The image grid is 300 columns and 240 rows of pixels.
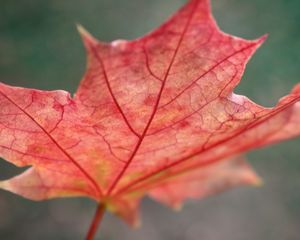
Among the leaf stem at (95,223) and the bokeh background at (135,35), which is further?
the bokeh background at (135,35)

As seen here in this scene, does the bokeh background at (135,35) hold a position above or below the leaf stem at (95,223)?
above

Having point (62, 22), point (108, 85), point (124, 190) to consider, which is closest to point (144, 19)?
point (62, 22)

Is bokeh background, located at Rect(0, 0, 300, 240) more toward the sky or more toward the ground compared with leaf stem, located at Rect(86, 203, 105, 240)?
more toward the sky

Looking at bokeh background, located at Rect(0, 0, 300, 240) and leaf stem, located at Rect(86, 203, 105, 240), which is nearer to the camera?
leaf stem, located at Rect(86, 203, 105, 240)

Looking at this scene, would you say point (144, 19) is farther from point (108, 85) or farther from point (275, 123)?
point (108, 85)

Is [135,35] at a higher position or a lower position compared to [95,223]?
higher

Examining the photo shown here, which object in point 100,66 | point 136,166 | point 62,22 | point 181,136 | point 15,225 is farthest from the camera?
point 62,22

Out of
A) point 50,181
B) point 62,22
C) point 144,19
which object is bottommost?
point 50,181

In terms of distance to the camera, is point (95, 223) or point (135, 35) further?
point (135, 35)
